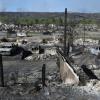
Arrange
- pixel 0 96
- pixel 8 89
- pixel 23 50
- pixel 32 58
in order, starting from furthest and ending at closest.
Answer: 1. pixel 23 50
2. pixel 32 58
3. pixel 8 89
4. pixel 0 96

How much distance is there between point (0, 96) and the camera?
514 inches

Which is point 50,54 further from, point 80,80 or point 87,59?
point 80,80

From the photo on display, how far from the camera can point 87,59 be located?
105ft

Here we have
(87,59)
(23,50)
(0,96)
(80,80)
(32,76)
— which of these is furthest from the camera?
(23,50)

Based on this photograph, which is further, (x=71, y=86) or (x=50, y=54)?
(x=50, y=54)

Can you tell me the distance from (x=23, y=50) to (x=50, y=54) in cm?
416

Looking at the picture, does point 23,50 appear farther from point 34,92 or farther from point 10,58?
point 34,92

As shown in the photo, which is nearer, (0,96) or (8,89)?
(0,96)

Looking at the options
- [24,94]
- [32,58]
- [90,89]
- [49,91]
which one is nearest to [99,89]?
[90,89]

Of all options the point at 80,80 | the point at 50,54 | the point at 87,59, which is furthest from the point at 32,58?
the point at 80,80

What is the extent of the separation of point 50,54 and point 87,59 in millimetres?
7449

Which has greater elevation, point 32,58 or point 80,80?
point 80,80

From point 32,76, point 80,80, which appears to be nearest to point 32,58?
point 32,76

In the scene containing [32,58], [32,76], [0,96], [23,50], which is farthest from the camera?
[23,50]
